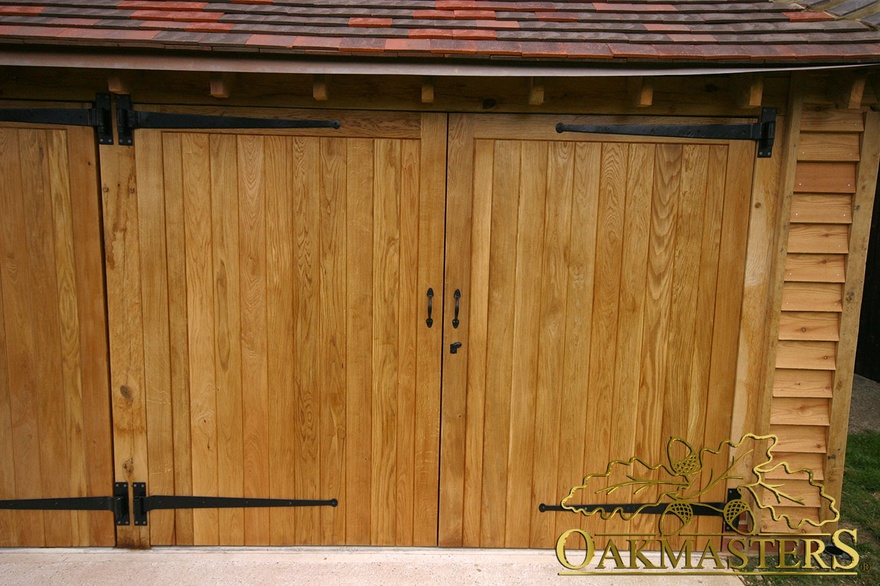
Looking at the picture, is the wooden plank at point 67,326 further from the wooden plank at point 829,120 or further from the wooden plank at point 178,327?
the wooden plank at point 829,120

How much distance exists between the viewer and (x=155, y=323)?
10.5ft

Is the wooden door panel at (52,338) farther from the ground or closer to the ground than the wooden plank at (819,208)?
closer to the ground

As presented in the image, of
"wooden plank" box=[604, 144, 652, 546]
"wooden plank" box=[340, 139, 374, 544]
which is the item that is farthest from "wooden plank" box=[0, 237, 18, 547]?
"wooden plank" box=[604, 144, 652, 546]

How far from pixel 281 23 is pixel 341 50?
38 centimetres

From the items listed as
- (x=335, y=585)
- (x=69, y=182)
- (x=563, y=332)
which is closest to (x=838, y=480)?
(x=563, y=332)

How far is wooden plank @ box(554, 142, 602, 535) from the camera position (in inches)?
124

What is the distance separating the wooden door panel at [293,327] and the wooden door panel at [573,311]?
18cm

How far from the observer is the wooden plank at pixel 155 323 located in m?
3.09

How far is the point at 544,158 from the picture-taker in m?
3.13

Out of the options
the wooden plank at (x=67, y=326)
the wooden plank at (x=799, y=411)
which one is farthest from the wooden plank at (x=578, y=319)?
the wooden plank at (x=67, y=326)

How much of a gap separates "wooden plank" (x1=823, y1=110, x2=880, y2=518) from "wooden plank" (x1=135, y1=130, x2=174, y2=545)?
3.23 m

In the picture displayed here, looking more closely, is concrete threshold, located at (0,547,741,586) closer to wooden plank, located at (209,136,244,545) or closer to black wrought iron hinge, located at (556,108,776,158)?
wooden plank, located at (209,136,244,545)

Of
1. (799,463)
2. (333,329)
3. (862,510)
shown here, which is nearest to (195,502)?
(333,329)

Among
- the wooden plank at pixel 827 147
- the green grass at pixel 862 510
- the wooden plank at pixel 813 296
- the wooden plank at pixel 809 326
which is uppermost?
the wooden plank at pixel 827 147
